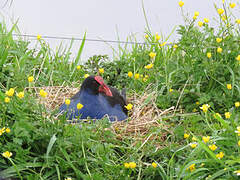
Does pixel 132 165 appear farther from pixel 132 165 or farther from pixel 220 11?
pixel 220 11

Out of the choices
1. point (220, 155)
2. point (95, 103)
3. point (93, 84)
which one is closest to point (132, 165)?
point (220, 155)

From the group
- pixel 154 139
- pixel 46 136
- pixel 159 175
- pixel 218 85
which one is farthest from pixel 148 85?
pixel 46 136

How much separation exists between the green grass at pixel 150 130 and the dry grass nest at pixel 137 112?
71mm

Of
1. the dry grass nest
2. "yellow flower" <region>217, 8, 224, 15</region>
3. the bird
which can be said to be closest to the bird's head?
the bird

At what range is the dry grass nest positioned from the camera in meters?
3.81

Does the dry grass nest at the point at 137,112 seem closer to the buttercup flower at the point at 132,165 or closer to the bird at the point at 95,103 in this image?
the bird at the point at 95,103

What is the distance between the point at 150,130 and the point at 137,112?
507mm

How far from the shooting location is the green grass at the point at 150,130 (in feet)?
9.73

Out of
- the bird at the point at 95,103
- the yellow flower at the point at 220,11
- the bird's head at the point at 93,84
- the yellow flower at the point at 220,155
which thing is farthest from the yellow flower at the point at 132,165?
the yellow flower at the point at 220,11

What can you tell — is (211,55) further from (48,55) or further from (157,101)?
(48,55)

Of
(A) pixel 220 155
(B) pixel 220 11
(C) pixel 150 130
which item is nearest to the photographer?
(A) pixel 220 155

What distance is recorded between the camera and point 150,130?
12.5ft

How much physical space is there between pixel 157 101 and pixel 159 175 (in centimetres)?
133

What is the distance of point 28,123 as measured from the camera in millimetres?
2941
